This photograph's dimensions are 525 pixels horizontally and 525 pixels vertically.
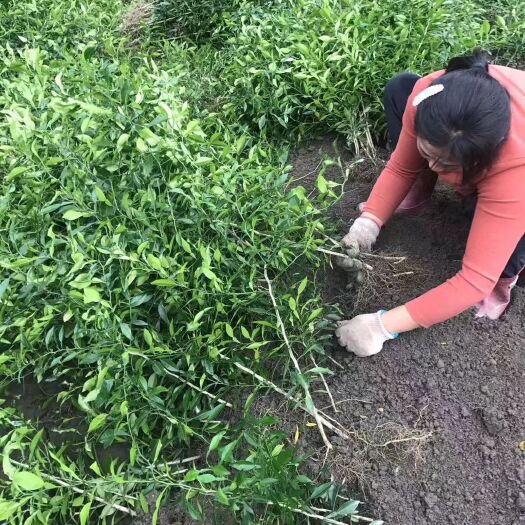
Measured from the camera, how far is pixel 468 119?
1.34 m

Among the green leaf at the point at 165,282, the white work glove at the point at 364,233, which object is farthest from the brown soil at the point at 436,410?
the green leaf at the point at 165,282

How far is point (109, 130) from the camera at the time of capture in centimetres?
190

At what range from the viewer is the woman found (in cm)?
136

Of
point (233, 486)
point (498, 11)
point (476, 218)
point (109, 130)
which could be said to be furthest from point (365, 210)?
point (498, 11)

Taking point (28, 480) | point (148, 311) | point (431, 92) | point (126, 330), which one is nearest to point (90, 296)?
point (126, 330)

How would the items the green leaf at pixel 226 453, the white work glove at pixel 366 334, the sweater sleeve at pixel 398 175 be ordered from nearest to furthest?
1. the green leaf at pixel 226 453
2. the white work glove at pixel 366 334
3. the sweater sleeve at pixel 398 175

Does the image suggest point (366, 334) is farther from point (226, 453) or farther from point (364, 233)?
point (226, 453)

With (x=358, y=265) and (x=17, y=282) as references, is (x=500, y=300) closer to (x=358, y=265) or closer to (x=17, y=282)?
(x=358, y=265)

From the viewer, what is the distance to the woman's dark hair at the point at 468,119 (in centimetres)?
134

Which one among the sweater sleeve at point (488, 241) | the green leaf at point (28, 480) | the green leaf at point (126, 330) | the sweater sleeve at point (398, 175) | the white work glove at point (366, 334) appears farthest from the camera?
the sweater sleeve at point (398, 175)

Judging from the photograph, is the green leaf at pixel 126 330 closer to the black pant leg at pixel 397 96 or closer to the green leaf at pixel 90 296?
the green leaf at pixel 90 296

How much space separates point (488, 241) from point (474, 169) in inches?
8.4

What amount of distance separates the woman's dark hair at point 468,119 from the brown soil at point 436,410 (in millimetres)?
641

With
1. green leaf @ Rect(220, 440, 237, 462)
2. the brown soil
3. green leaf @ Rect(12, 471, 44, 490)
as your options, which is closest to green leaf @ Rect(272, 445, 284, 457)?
green leaf @ Rect(220, 440, 237, 462)
